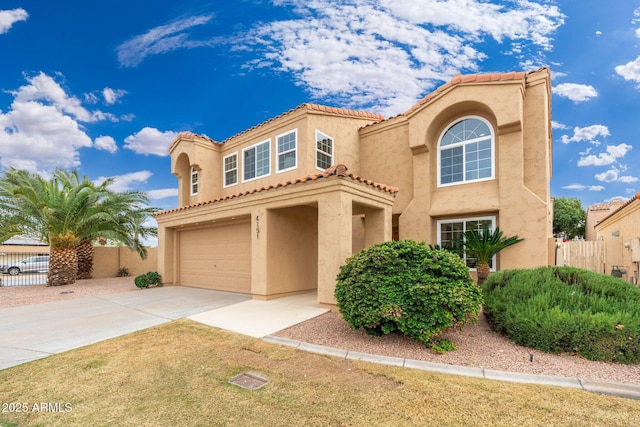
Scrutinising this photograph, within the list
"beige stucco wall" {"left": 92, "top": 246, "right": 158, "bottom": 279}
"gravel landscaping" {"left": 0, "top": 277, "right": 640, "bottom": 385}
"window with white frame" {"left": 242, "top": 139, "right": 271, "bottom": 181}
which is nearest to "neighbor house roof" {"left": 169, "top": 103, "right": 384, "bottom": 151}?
"window with white frame" {"left": 242, "top": 139, "right": 271, "bottom": 181}

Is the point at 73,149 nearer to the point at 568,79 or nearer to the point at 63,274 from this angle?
the point at 63,274

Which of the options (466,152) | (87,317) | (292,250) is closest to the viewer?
(87,317)

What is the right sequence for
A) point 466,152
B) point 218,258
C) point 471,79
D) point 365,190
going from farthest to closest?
point 218,258 → point 466,152 → point 471,79 → point 365,190

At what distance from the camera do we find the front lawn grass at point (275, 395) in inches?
141

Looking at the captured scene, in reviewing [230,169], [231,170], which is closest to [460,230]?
[231,170]

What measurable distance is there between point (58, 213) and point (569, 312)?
19.9 meters

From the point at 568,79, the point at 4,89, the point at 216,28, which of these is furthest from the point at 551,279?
the point at 4,89

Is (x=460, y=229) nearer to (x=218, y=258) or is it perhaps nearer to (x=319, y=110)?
(x=319, y=110)

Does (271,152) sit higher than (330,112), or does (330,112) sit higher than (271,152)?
(330,112)

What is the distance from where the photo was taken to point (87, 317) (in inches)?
349

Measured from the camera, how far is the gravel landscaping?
4.81 m

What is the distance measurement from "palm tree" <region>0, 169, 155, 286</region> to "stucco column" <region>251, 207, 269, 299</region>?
10501 mm

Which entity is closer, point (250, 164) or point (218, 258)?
point (218, 258)

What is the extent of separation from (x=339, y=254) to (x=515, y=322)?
13.3ft
